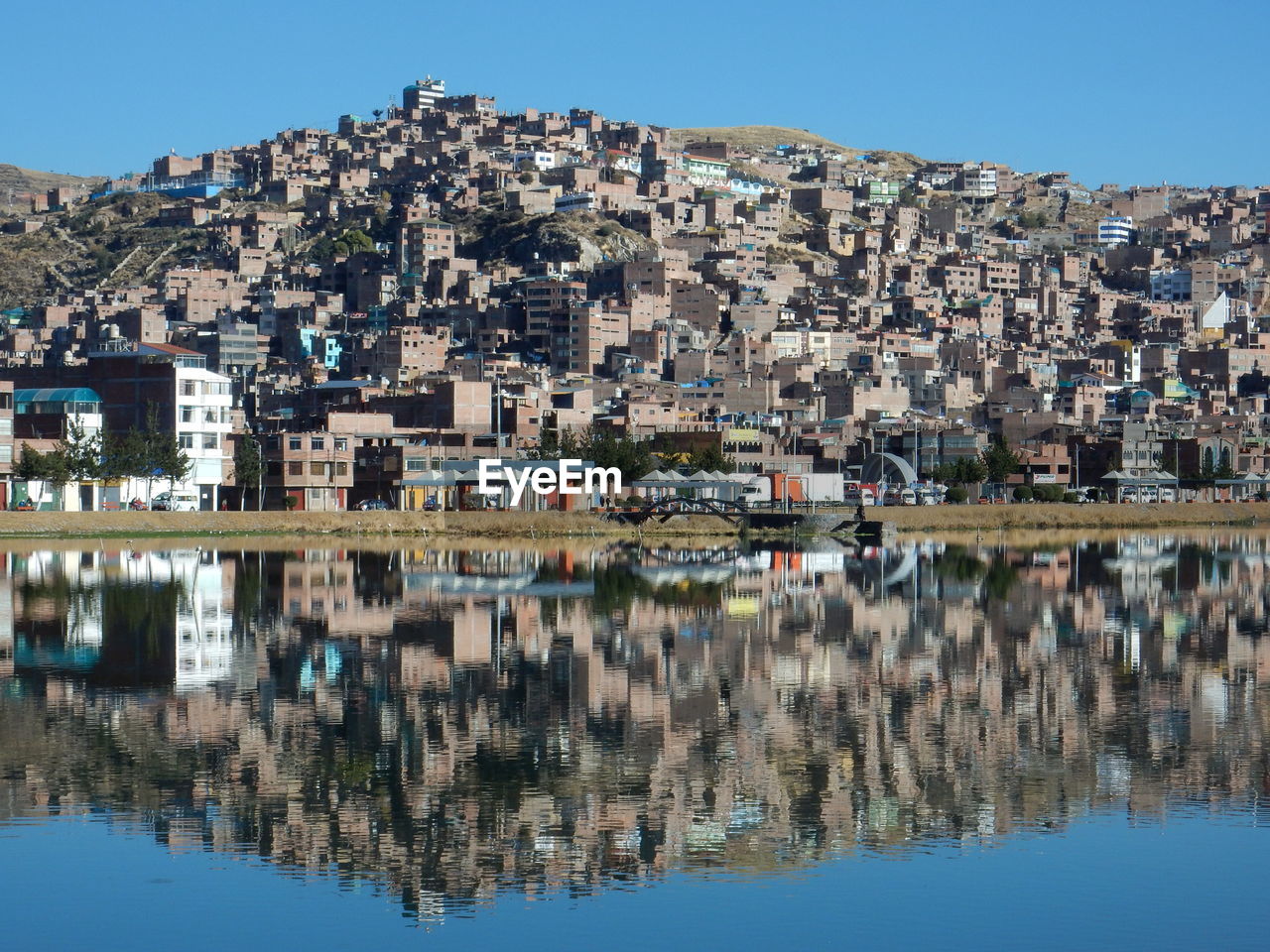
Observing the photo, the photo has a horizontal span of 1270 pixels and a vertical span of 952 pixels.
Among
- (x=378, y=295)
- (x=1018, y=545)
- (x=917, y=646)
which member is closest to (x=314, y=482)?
(x=1018, y=545)

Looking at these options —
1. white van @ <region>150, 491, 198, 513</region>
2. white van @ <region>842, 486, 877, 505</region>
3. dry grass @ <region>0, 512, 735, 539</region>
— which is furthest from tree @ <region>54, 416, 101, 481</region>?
white van @ <region>842, 486, 877, 505</region>

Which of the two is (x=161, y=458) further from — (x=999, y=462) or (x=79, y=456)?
(x=999, y=462)

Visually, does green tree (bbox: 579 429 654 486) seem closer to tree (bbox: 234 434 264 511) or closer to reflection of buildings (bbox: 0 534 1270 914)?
tree (bbox: 234 434 264 511)

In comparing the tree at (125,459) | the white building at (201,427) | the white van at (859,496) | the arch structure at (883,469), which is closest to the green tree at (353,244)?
the arch structure at (883,469)

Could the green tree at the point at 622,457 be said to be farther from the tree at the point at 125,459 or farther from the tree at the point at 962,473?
the tree at the point at 962,473

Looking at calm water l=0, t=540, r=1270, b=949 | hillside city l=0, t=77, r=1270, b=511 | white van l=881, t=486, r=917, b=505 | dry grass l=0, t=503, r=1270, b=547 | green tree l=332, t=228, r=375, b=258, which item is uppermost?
green tree l=332, t=228, r=375, b=258

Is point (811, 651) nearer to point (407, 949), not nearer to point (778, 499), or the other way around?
point (407, 949)
